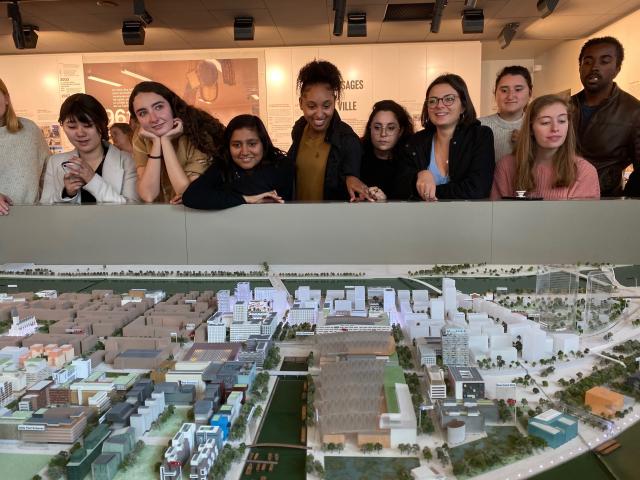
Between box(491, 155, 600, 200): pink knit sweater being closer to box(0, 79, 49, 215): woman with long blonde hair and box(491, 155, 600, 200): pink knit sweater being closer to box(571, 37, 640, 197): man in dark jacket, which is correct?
box(571, 37, 640, 197): man in dark jacket

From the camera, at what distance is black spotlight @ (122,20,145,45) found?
8.36 metres

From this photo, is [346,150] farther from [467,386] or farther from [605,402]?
[605,402]

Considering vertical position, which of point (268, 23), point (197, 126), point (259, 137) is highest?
point (268, 23)

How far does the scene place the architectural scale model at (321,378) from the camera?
2.23 m

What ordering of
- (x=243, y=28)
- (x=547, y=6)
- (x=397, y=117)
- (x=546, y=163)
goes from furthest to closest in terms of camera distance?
1. (x=243, y=28)
2. (x=547, y=6)
3. (x=397, y=117)
4. (x=546, y=163)

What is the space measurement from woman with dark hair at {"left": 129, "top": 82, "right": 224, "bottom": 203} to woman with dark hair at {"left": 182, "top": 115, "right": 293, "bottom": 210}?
0.17 metres

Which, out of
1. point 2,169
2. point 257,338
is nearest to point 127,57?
point 2,169

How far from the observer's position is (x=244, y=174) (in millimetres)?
4738

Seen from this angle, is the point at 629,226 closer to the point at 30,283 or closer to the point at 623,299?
the point at 623,299

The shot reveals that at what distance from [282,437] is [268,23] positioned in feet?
25.7

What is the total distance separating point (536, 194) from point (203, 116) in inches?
120

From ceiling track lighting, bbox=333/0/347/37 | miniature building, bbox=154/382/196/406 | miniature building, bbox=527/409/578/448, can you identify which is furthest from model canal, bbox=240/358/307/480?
ceiling track lighting, bbox=333/0/347/37

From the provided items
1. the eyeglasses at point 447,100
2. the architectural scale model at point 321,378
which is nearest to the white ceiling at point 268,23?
the eyeglasses at point 447,100

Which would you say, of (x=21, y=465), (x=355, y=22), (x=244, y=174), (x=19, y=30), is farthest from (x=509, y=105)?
(x=19, y=30)
